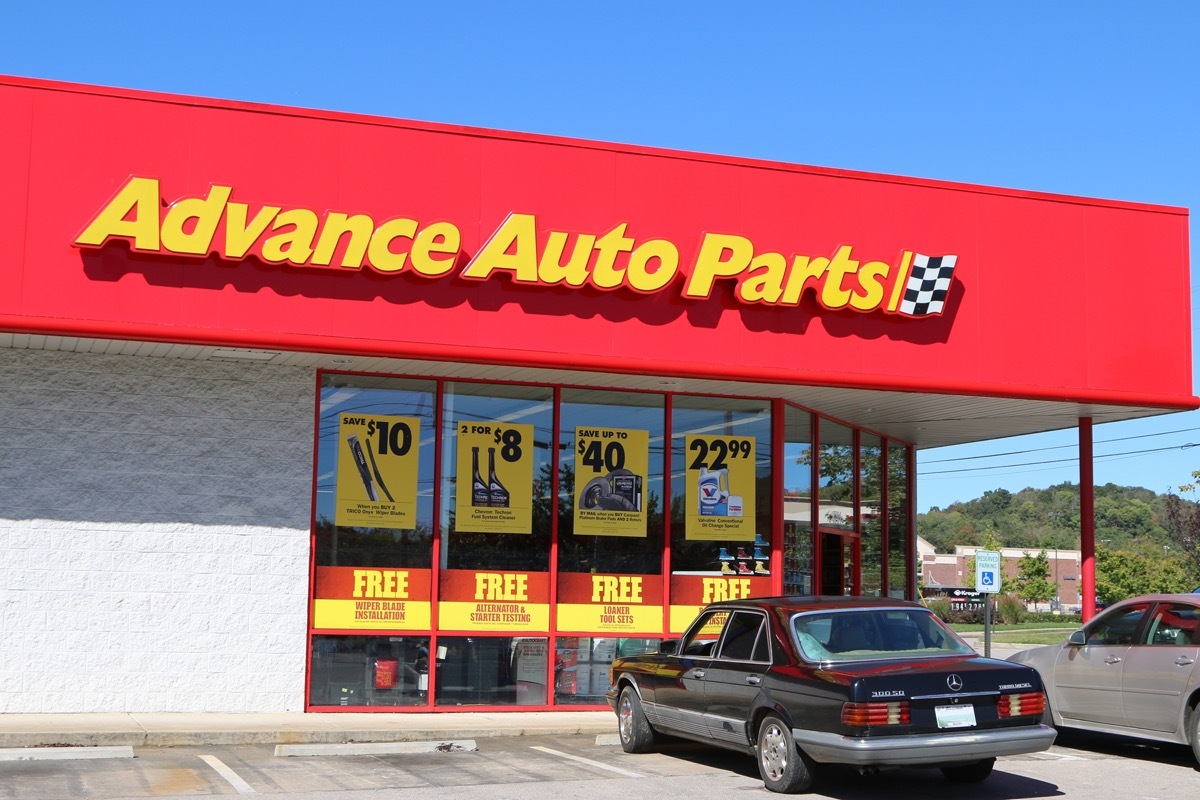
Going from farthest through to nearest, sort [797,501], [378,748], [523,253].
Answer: [797,501], [523,253], [378,748]

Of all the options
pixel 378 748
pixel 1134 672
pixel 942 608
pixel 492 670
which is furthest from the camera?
pixel 942 608

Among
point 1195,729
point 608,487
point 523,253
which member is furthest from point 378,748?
point 1195,729

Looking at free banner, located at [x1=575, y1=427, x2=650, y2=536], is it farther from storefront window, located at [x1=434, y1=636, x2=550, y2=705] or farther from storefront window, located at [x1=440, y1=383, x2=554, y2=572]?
storefront window, located at [x1=434, y1=636, x2=550, y2=705]

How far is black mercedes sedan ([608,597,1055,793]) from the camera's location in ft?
31.8

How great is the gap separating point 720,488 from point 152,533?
694cm

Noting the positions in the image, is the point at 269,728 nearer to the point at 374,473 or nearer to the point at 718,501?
the point at 374,473

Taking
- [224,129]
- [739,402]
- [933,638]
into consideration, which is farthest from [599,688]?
[224,129]

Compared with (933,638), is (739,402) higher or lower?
higher

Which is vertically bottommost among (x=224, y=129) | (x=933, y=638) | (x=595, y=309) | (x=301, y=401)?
(x=933, y=638)

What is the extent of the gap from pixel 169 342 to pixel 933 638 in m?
8.18

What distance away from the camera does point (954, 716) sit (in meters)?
9.80

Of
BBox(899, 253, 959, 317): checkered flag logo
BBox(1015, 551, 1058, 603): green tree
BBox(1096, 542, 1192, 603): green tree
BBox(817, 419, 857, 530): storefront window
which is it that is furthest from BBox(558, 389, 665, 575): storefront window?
BBox(1015, 551, 1058, 603): green tree

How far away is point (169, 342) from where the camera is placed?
551 inches

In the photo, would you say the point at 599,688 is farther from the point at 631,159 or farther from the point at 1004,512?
the point at 1004,512
